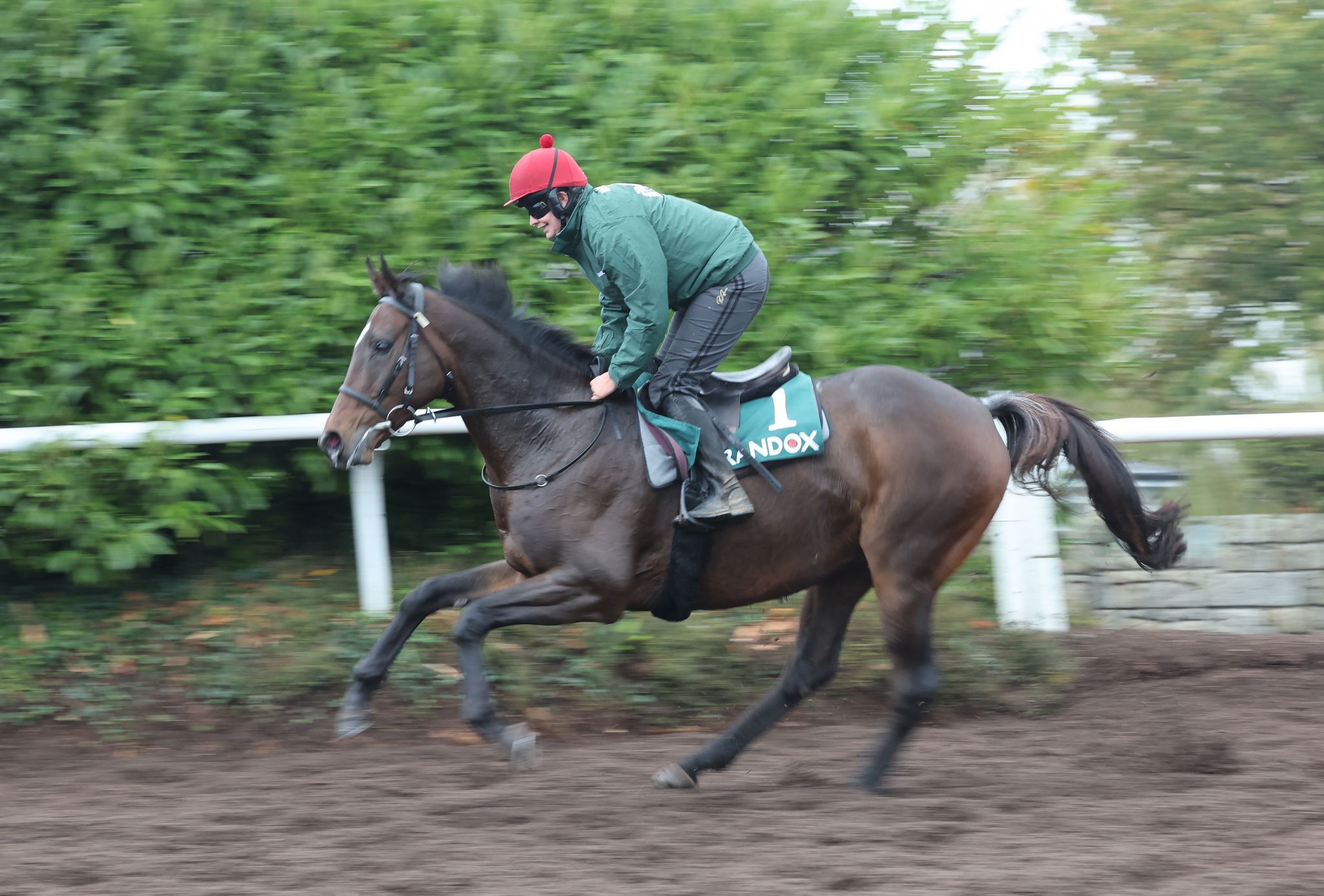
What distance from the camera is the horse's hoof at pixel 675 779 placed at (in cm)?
506

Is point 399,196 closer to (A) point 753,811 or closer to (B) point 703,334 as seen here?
(B) point 703,334

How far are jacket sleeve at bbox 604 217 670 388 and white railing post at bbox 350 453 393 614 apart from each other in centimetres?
192

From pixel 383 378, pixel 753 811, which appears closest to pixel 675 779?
pixel 753 811

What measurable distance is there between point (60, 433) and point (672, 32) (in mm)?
3545

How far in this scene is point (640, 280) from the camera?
477 centimetres

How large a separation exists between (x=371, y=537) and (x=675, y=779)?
2056 mm

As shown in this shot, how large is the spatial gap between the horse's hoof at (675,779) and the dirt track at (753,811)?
0.18 feet

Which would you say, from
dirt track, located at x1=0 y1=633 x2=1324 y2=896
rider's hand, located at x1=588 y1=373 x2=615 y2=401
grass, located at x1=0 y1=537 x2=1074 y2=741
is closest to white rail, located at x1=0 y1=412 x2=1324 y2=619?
grass, located at x1=0 y1=537 x2=1074 y2=741

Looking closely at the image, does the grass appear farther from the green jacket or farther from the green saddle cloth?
the green jacket

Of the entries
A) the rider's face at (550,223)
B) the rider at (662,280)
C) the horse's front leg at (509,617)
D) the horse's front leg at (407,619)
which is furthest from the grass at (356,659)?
the rider's face at (550,223)

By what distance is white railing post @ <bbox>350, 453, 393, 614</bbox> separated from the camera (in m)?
6.27

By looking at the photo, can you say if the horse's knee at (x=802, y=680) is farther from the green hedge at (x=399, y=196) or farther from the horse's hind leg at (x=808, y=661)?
the green hedge at (x=399, y=196)

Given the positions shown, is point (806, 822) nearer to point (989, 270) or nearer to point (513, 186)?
point (513, 186)

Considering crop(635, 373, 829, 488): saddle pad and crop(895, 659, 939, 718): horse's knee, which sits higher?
crop(635, 373, 829, 488): saddle pad
